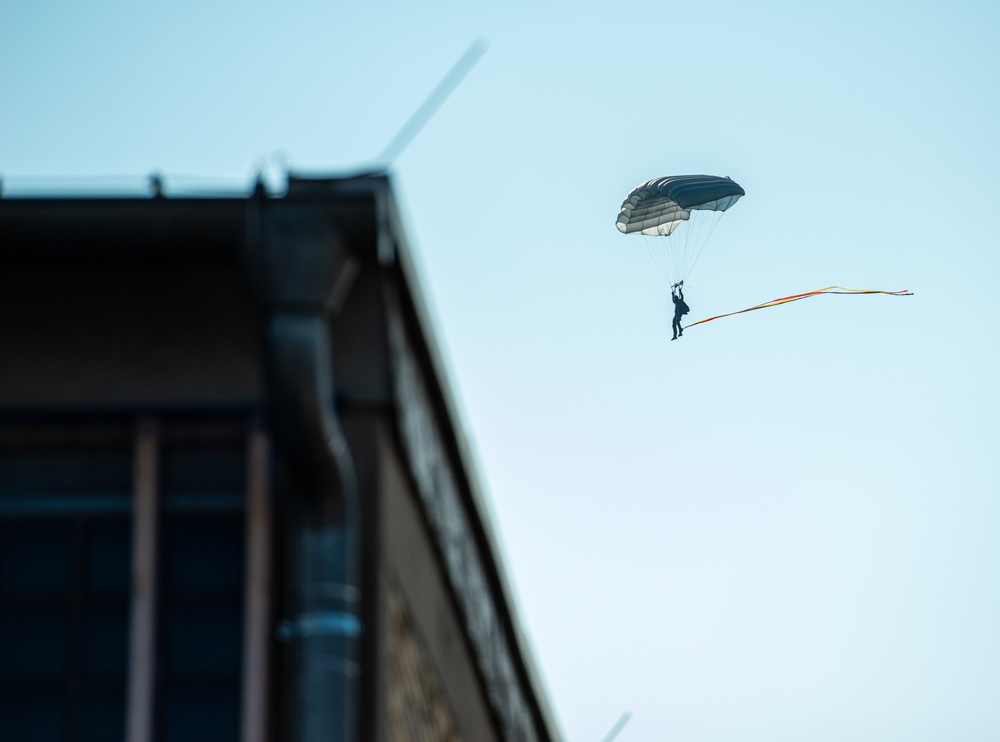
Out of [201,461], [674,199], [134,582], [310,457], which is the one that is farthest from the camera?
[674,199]

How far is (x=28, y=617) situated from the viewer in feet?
26.4

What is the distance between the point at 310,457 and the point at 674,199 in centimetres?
1952

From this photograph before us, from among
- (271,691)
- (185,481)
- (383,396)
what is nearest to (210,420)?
(185,481)

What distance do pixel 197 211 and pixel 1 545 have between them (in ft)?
6.27

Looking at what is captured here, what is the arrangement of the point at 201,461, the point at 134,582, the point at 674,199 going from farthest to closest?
1. the point at 674,199
2. the point at 201,461
3. the point at 134,582

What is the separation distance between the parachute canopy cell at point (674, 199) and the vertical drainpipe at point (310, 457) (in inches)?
751

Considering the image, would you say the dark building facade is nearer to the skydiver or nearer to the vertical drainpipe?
the vertical drainpipe

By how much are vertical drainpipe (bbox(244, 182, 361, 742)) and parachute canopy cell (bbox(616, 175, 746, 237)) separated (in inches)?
751

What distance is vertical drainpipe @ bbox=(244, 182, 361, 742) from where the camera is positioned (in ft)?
24.5

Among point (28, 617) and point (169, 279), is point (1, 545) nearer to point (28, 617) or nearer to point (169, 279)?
point (28, 617)

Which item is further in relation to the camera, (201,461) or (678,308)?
(678,308)

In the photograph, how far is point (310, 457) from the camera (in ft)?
25.0

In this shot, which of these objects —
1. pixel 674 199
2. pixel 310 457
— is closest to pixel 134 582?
pixel 310 457

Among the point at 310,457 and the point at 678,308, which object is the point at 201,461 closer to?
the point at 310,457
